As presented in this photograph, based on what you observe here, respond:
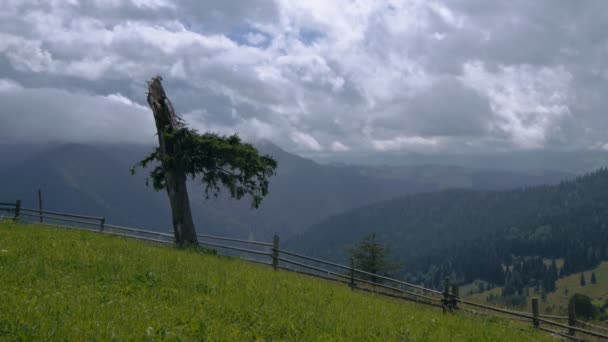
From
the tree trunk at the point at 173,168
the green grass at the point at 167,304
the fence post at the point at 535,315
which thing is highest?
the tree trunk at the point at 173,168

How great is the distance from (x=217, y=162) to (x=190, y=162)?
1.33 meters

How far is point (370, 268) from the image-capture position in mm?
45531

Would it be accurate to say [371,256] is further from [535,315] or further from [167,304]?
[167,304]

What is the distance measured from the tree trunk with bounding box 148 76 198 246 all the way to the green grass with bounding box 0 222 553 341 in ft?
22.0

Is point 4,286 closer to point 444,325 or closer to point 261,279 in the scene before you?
point 261,279

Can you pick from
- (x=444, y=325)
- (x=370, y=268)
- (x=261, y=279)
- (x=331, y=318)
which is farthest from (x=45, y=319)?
(x=370, y=268)

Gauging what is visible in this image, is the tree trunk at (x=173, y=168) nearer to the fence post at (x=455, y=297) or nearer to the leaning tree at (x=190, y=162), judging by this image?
the leaning tree at (x=190, y=162)

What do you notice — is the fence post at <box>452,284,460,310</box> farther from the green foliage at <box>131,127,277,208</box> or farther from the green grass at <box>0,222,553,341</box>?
the green foliage at <box>131,127,277,208</box>

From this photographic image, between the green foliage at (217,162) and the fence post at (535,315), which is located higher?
the green foliage at (217,162)

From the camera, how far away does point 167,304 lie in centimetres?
1095

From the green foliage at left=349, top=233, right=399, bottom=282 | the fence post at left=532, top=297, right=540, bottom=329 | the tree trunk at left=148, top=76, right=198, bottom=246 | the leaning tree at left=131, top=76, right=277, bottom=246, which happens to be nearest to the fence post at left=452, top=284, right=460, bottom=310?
the fence post at left=532, top=297, right=540, bottom=329

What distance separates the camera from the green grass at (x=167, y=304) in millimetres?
8742

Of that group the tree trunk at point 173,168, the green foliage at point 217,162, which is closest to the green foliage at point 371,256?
the green foliage at point 217,162

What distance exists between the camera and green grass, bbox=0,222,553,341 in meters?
8.74
